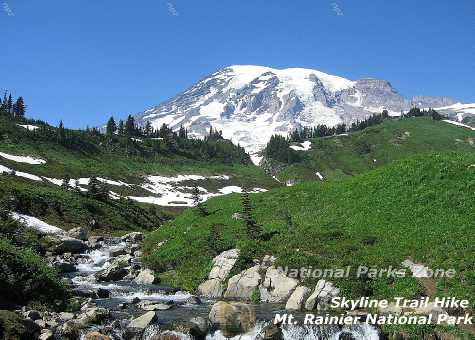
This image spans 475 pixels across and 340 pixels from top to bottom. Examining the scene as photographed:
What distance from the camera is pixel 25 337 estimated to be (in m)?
19.6

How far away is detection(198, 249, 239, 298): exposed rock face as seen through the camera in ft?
105

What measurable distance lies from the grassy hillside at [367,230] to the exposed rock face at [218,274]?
0.94m

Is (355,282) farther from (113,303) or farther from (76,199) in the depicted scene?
(76,199)

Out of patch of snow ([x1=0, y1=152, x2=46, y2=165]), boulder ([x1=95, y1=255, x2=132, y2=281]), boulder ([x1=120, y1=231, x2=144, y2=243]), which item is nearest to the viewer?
boulder ([x1=95, y1=255, x2=132, y2=281])

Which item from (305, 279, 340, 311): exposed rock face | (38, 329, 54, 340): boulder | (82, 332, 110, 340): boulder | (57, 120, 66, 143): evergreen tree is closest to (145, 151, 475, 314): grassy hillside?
(305, 279, 340, 311): exposed rock face

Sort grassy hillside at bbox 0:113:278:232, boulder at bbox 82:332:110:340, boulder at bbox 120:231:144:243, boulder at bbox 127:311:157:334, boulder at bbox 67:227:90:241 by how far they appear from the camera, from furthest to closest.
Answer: grassy hillside at bbox 0:113:278:232, boulder at bbox 120:231:144:243, boulder at bbox 67:227:90:241, boulder at bbox 127:311:157:334, boulder at bbox 82:332:110:340

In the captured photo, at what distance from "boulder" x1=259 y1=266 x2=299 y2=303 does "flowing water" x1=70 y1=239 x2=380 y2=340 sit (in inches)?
42.9

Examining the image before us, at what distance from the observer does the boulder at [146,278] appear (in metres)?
36.7

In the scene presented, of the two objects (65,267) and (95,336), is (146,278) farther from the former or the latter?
(95,336)

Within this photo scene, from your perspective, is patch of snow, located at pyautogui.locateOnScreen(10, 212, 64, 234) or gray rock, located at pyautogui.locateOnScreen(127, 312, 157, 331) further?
patch of snow, located at pyautogui.locateOnScreen(10, 212, 64, 234)

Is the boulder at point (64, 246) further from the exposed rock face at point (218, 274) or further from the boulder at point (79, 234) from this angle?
the exposed rock face at point (218, 274)

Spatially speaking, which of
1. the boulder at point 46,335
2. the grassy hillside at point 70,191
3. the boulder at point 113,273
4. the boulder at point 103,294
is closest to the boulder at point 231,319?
the boulder at point 46,335

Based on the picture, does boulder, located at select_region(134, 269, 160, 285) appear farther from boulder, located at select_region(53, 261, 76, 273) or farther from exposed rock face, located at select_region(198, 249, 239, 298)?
boulder, located at select_region(53, 261, 76, 273)

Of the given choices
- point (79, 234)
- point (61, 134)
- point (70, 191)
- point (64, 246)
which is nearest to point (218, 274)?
point (64, 246)
